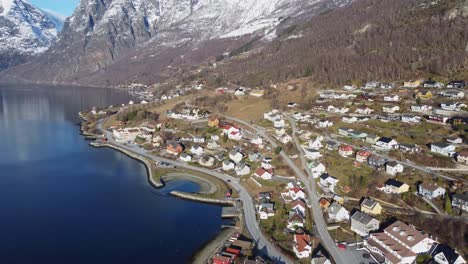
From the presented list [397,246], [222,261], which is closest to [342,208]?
[397,246]

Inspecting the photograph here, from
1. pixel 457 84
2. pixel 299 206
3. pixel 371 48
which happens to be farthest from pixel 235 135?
pixel 371 48

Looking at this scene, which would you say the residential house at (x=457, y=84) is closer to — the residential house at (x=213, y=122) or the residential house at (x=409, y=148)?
the residential house at (x=409, y=148)

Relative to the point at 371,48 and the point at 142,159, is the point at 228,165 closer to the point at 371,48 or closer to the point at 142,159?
the point at 142,159

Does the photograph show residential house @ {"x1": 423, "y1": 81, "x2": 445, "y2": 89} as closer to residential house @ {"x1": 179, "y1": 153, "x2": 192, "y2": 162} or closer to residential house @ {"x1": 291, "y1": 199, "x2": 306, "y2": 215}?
residential house @ {"x1": 179, "y1": 153, "x2": 192, "y2": 162}

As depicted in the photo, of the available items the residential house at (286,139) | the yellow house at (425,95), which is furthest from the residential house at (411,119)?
the residential house at (286,139)

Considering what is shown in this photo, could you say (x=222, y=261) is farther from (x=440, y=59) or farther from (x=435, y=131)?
(x=440, y=59)
